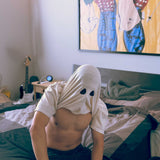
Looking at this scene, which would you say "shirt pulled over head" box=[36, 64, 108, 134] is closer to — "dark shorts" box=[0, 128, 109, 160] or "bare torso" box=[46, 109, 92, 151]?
"bare torso" box=[46, 109, 92, 151]

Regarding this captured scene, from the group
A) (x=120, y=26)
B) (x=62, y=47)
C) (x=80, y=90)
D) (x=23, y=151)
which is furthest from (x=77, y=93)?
(x=62, y=47)

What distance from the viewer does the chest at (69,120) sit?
1218 millimetres

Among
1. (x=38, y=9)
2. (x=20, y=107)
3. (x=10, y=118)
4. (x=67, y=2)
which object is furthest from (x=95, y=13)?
(x=10, y=118)

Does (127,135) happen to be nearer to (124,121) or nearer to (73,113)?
(124,121)

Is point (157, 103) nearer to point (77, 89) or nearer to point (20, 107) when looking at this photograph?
point (77, 89)

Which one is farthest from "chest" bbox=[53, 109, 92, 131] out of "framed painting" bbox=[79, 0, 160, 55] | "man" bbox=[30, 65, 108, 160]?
"framed painting" bbox=[79, 0, 160, 55]

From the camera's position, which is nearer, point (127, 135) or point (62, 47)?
point (127, 135)

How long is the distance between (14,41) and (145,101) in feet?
8.59

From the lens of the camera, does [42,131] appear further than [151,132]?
No

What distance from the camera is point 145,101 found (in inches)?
84.9

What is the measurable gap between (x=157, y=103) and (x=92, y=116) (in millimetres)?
1115

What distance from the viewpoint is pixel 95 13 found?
9.37 ft

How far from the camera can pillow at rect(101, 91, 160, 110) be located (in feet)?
6.97

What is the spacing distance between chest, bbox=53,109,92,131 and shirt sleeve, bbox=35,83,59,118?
0.19 ft
